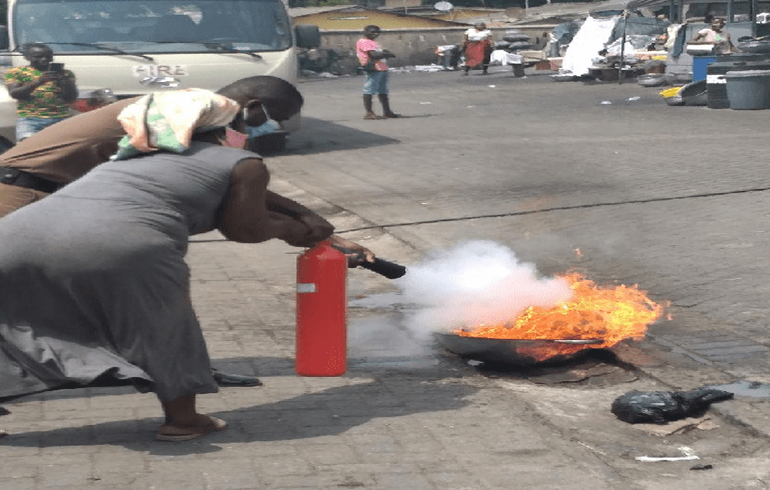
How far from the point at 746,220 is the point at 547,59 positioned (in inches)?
1060

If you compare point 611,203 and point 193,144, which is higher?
point 193,144

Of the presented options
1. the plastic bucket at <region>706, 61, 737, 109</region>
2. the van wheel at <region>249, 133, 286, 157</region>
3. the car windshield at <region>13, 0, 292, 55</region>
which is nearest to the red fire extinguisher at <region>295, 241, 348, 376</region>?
the car windshield at <region>13, 0, 292, 55</region>

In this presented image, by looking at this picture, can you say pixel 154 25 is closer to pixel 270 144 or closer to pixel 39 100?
pixel 270 144

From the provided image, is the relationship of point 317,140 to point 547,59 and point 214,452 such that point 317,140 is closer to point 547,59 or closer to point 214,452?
point 214,452

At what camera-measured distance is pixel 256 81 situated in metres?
5.35

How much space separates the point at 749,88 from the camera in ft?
65.2

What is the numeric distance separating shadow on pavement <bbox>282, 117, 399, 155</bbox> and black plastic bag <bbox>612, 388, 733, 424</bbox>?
36.9 ft

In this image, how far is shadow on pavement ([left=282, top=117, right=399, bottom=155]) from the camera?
663 inches

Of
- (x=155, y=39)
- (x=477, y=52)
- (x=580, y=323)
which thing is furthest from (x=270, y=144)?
(x=477, y=52)

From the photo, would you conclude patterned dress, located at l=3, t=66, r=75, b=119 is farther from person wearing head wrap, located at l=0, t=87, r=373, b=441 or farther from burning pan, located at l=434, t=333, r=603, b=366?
person wearing head wrap, located at l=0, t=87, r=373, b=441

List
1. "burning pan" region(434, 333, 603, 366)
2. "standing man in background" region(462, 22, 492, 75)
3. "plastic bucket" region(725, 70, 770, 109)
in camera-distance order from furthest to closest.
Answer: "standing man in background" region(462, 22, 492, 75) → "plastic bucket" region(725, 70, 770, 109) → "burning pan" region(434, 333, 603, 366)

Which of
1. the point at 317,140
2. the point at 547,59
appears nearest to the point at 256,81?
the point at 317,140

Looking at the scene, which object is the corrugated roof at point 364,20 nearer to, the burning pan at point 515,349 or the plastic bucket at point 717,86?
the plastic bucket at point 717,86

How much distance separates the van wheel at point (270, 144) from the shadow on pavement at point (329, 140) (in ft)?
0.39
